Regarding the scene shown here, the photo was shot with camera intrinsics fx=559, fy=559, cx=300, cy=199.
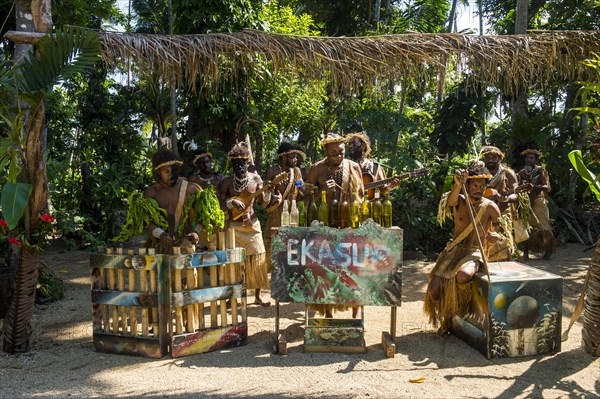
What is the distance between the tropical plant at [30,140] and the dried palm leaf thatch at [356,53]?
974 millimetres

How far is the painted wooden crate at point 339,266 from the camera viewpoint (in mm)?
4973

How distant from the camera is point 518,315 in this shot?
4.83 metres

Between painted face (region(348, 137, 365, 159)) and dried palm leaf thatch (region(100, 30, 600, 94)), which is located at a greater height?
dried palm leaf thatch (region(100, 30, 600, 94))

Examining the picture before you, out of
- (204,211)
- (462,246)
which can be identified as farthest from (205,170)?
(462,246)

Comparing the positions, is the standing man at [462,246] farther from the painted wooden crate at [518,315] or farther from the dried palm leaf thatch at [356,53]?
the dried palm leaf thatch at [356,53]

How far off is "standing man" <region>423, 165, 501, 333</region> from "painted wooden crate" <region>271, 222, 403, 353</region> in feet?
2.03

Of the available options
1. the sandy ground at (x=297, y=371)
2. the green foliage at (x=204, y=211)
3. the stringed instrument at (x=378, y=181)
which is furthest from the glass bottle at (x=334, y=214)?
the sandy ground at (x=297, y=371)

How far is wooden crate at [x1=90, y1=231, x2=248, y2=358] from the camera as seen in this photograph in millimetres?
4840

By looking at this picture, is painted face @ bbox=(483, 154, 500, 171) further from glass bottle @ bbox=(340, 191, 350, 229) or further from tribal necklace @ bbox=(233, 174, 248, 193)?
tribal necklace @ bbox=(233, 174, 248, 193)

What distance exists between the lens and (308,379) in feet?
14.6

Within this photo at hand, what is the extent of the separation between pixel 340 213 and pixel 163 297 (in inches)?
71.3

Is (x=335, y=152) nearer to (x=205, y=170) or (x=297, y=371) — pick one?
(x=205, y=170)

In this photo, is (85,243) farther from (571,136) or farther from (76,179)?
(571,136)

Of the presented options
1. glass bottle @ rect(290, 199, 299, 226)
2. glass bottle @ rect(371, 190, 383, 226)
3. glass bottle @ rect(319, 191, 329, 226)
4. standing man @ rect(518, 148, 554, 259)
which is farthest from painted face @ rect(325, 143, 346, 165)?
standing man @ rect(518, 148, 554, 259)
